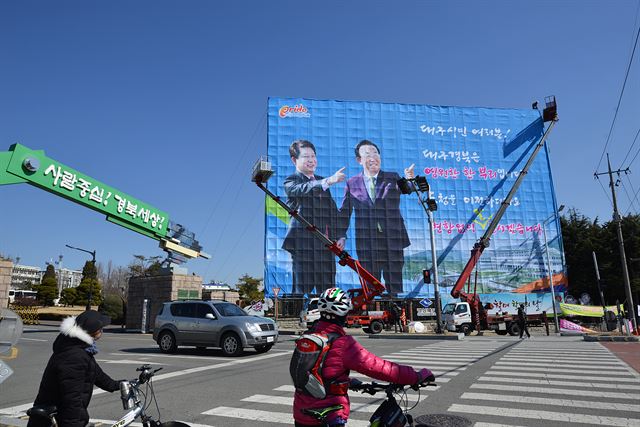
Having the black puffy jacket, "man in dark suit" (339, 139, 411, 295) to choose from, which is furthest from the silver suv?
"man in dark suit" (339, 139, 411, 295)

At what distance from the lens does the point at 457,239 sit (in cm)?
4669

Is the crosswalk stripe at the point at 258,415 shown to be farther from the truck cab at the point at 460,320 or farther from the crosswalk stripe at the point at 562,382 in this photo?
the truck cab at the point at 460,320

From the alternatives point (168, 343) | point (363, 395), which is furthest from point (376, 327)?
point (363, 395)

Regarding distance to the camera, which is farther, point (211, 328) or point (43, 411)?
point (211, 328)

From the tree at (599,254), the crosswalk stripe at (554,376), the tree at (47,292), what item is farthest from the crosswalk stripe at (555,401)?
the tree at (47,292)

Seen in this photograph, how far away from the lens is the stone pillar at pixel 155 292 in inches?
1053

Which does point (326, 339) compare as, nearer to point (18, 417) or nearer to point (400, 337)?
point (18, 417)

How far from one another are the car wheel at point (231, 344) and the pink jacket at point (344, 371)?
11308 millimetres

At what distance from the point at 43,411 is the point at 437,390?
6.46 metres

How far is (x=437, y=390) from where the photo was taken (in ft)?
25.6

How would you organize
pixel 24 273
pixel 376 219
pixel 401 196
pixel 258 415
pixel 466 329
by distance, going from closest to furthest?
pixel 258 415 → pixel 466 329 → pixel 376 219 → pixel 401 196 → pixel 24 273

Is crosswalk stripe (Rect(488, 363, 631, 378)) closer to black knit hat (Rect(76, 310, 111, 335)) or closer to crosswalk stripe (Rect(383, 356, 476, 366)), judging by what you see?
crosswalk stripe (Rect(383, 356, 476, 366))

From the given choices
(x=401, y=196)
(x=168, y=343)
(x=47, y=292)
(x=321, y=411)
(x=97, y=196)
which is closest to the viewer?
(x=321, y=411)

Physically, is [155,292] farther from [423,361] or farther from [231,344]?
[423,361]
